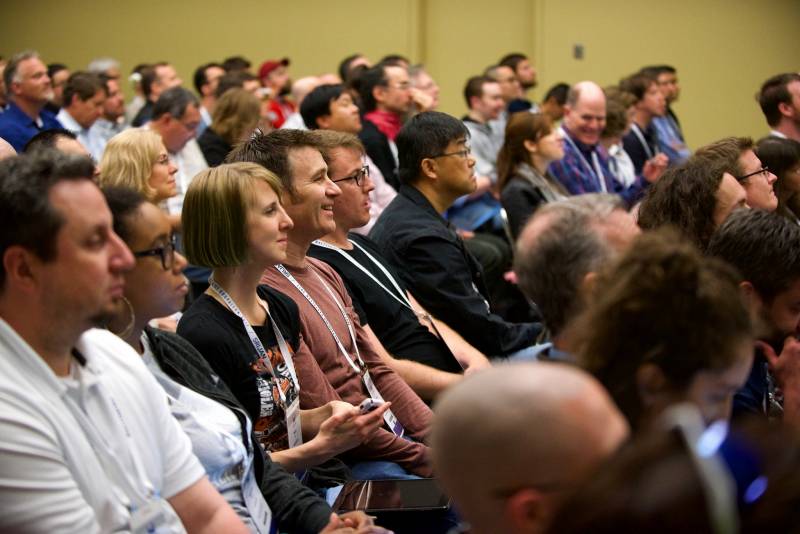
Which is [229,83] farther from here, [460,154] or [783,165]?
[783,165]

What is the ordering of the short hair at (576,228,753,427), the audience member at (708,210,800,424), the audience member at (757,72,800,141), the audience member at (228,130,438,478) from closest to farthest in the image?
the short hair at (576,228,753,427) < the audience member at (708,210,800,424) < the audience member at (228,130,438,478) < the audience member at (757,72,800,141)

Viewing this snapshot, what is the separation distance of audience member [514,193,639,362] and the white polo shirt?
2.41 feet

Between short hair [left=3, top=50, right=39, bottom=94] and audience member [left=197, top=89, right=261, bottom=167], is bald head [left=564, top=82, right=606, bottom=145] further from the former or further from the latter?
short hair [left=3, top=50, right=39, bottom=94]

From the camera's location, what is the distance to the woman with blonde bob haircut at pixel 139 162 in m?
4.16

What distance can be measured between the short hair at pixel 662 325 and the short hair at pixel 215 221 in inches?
Result: 48.6

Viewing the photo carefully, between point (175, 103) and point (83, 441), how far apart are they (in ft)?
14.5

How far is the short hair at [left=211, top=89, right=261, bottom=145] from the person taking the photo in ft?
20.8

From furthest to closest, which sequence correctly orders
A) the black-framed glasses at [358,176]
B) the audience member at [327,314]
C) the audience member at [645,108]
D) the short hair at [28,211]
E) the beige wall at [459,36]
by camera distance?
the beige wall at [459,36] < the audience member at [645,108] < the black-framed glasses at [358,176] < the audience member at [327,314] < the short hair at [28,211]

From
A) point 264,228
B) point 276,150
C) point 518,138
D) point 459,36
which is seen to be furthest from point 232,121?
point 459,36

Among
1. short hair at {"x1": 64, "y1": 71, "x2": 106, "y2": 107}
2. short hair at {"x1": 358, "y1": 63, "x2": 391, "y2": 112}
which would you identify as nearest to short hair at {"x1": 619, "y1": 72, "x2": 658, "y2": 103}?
short hair at {"x1": 358, "y1": 63, "x2": 391, "y2": 112}

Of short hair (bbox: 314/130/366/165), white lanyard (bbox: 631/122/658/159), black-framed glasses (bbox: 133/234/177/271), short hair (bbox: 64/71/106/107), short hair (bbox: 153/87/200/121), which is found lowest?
white lanyard (bbox: 631/122/658/159)

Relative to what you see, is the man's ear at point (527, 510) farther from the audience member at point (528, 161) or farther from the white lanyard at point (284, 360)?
the audience member at point (528, 161)

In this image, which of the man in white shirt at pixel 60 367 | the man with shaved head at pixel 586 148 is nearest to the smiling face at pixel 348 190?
the man in white shirt at pixel 60 367

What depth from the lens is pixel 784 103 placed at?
5.44m
